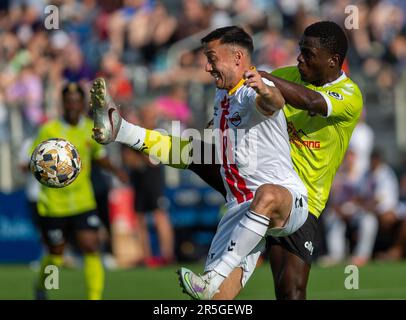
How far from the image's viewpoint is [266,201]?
7402 millimetres

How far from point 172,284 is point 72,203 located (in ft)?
8.90

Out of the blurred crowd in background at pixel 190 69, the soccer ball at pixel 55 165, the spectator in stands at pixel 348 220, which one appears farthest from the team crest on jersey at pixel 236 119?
the spectator in stands at pixel 348 220

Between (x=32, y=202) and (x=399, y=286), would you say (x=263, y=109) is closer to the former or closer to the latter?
(x=399, y=286)

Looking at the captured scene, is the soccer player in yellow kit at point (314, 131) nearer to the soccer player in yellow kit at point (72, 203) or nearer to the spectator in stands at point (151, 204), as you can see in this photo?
the soccer player in yellow kit at point (72, 203)

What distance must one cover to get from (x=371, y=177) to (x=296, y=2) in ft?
16.4

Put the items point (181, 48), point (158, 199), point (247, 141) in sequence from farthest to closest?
1. point (181, 48)
2. point (158, 199)
3. point (247, 141)

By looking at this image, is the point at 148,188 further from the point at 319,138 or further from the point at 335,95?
the point at 335,95

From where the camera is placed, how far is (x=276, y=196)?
745cm

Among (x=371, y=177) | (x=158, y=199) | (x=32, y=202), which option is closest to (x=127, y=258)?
(x=158, y=199)

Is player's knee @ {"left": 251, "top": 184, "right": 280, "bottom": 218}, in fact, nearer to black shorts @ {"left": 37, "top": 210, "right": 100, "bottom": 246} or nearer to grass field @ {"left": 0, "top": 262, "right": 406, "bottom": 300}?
black shorts @ {"left": 37, "top": 210, "right": 100, "bottom": 246}

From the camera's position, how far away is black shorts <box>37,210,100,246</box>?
11.9m

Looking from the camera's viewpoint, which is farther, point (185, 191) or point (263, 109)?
point (185, 191)

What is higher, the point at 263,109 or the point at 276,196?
the point at 263,109

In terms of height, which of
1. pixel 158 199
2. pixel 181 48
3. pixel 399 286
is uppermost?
pixel 181 48
